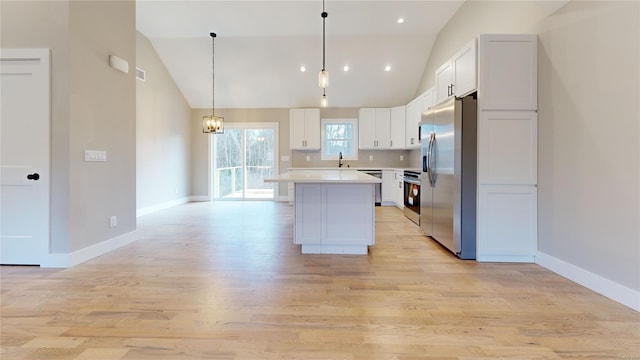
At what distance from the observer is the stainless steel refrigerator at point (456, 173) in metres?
3.11

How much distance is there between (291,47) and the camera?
6.20 meters

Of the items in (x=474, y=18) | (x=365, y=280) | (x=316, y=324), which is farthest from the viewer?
(x=474, y=18)

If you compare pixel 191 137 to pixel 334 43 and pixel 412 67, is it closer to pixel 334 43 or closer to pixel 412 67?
pixel 334 43

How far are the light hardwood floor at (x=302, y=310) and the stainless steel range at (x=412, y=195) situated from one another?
1.72 m

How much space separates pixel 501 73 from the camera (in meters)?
3.02

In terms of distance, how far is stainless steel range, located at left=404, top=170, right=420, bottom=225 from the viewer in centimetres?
499

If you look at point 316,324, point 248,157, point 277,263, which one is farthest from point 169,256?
point 248,157

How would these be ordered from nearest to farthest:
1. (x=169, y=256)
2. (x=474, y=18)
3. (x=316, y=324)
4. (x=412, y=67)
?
(x=316, y=324) < (x=169, y=256) < (x=474, y=18) < (x=412, y=67)

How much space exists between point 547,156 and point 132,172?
481 cm

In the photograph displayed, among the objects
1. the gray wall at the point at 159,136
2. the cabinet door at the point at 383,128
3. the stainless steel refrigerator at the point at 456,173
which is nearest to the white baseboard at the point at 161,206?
the gray wall at the point at 159,136

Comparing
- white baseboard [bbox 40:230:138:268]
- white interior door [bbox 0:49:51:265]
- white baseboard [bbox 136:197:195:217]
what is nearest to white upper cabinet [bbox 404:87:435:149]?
white baseboard [bbox 40:230:138:268]

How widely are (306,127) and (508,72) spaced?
199 inches

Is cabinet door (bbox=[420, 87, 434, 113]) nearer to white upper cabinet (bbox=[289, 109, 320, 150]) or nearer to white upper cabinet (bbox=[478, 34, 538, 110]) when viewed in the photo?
white upper cabinet (bbox=[478, 34, 538, 110])

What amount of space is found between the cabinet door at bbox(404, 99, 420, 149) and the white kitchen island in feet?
11.2
